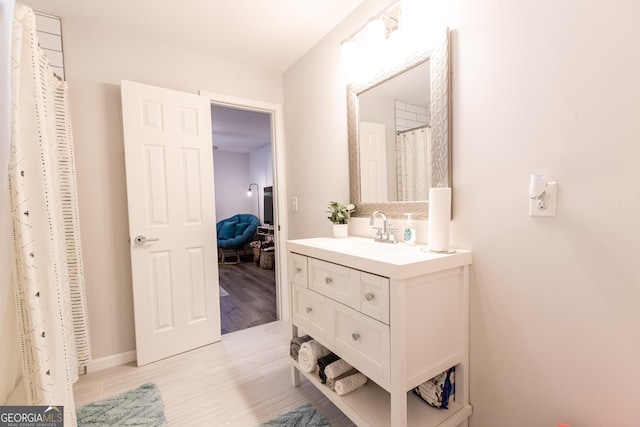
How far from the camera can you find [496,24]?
1.11 m

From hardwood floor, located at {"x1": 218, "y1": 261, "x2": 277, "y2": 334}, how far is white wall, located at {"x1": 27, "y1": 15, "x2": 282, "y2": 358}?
0.90 meters

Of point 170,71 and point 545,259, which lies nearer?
point 545,259

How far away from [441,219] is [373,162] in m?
0.66

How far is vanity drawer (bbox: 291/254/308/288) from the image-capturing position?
153cm

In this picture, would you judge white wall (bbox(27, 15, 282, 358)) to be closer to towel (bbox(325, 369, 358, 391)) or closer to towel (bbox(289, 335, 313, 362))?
towel (bbox(289, 335, 313, 362))

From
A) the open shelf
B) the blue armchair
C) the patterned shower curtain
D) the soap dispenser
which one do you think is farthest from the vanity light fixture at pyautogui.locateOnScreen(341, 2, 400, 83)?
the blue armchair

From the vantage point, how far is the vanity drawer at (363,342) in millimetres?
1077

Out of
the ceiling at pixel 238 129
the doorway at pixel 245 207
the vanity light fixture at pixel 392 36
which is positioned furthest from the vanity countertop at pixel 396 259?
the ceiling at pixel 238 129

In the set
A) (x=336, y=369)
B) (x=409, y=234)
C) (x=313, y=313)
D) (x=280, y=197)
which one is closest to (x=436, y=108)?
(x=409, y=234)

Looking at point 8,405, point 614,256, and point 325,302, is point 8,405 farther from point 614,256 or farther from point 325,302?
point 614,256

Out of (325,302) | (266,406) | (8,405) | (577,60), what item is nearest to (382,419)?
(325,302)

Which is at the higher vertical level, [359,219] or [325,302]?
[359,219]

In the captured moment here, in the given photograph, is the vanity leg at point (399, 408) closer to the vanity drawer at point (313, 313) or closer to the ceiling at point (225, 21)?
the vanity drawer at point (313, 313)

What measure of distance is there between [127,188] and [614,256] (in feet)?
8.24
